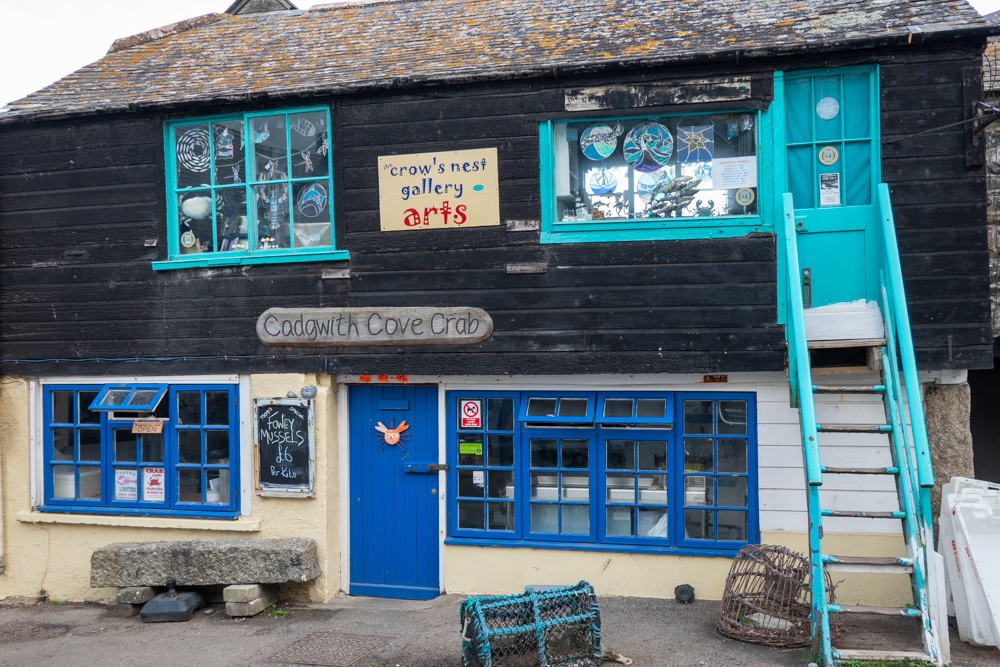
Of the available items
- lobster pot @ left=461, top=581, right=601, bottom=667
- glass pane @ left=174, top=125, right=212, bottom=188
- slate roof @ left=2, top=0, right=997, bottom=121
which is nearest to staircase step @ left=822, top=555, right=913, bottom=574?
lobster pot @ left=461, top=581, right=601, bottom=667

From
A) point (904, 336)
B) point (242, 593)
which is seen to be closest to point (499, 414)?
point (242, 593)

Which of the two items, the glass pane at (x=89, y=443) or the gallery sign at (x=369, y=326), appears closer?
the gallery sign at (x=369, y=326)

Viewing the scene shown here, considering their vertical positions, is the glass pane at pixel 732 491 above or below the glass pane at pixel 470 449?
below

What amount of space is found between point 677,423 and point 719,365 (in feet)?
2.16

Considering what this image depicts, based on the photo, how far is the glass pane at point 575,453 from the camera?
720 cm

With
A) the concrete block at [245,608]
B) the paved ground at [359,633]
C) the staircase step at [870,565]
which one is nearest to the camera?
the staircase step at [870,565]

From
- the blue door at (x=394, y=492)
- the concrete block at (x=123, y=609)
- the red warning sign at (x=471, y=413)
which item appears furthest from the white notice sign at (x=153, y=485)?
the red warning sign at (x=471, y=413)

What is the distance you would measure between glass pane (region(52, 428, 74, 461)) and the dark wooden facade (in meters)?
0.64

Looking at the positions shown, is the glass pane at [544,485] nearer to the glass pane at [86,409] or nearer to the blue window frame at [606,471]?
the blue window frame at [606,471]

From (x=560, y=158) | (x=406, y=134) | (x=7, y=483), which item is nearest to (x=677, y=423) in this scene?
(x=560, y=158)

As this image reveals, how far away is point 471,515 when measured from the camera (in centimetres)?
746

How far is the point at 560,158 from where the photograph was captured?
23.3 ft

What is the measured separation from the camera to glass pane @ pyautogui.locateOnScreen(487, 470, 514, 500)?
737cm

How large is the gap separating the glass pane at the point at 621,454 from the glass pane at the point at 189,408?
4.04 meters
